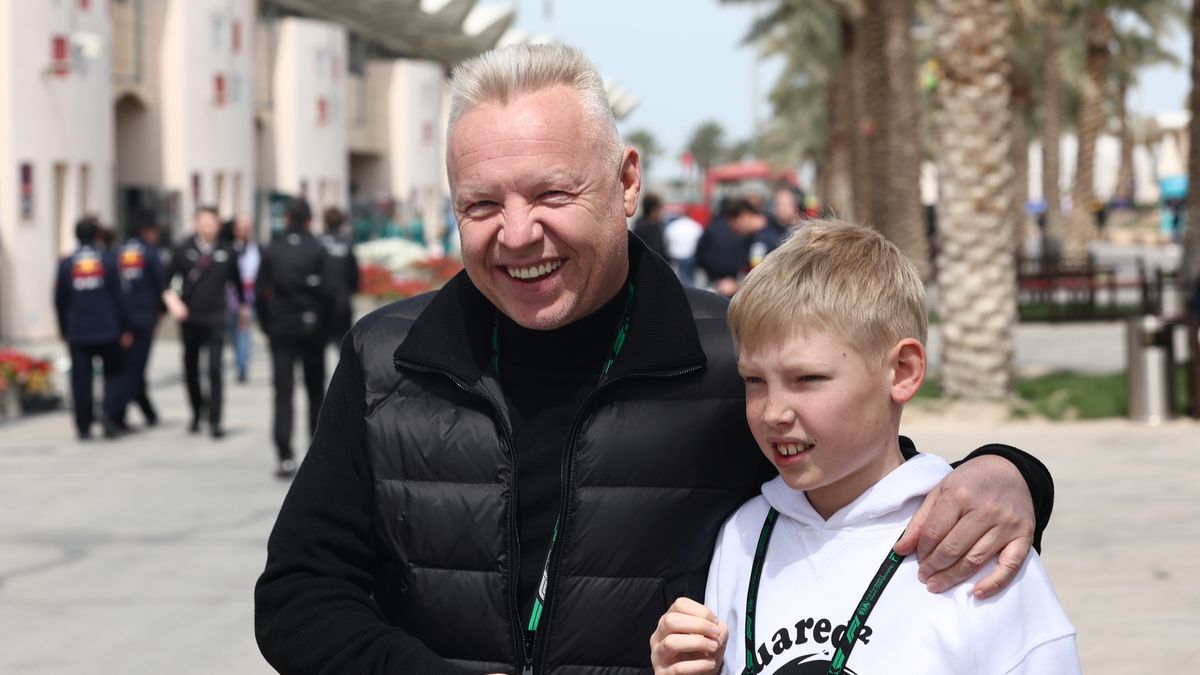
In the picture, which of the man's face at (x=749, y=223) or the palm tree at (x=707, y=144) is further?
the palm tree at (x=707, y=144)

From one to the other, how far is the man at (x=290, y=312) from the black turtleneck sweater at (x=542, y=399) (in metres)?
9.11

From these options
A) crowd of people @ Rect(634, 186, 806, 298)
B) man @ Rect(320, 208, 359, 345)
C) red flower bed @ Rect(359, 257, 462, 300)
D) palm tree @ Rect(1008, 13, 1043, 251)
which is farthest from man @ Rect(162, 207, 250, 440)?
palm tree @ Rect(1008, 13, 1043, 251)

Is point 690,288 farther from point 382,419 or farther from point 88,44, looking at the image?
point 88,44

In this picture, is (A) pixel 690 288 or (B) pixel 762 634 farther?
(A) pixel 690 288

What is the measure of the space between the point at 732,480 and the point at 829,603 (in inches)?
14.5

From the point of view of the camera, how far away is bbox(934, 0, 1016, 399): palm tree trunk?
14297 millimetres

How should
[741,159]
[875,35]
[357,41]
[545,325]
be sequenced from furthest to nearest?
1. [741,159]
2. [357,41]
3. [875,35]
4. [545,325]

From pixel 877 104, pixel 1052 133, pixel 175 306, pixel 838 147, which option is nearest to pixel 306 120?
pixel 838 147

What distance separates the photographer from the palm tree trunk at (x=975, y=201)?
14.3 m

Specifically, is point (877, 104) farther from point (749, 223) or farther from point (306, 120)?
point (306, 120)

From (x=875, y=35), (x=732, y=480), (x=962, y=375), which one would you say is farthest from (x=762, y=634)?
(x=875, y=35)

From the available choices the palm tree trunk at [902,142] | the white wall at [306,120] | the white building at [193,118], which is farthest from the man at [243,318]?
the white wall at [306,120]

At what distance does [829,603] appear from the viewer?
2.45 meters

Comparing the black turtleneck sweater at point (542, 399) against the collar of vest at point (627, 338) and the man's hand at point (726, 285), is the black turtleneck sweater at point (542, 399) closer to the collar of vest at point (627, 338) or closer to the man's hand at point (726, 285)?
the collar of vest at point (627, 338)
